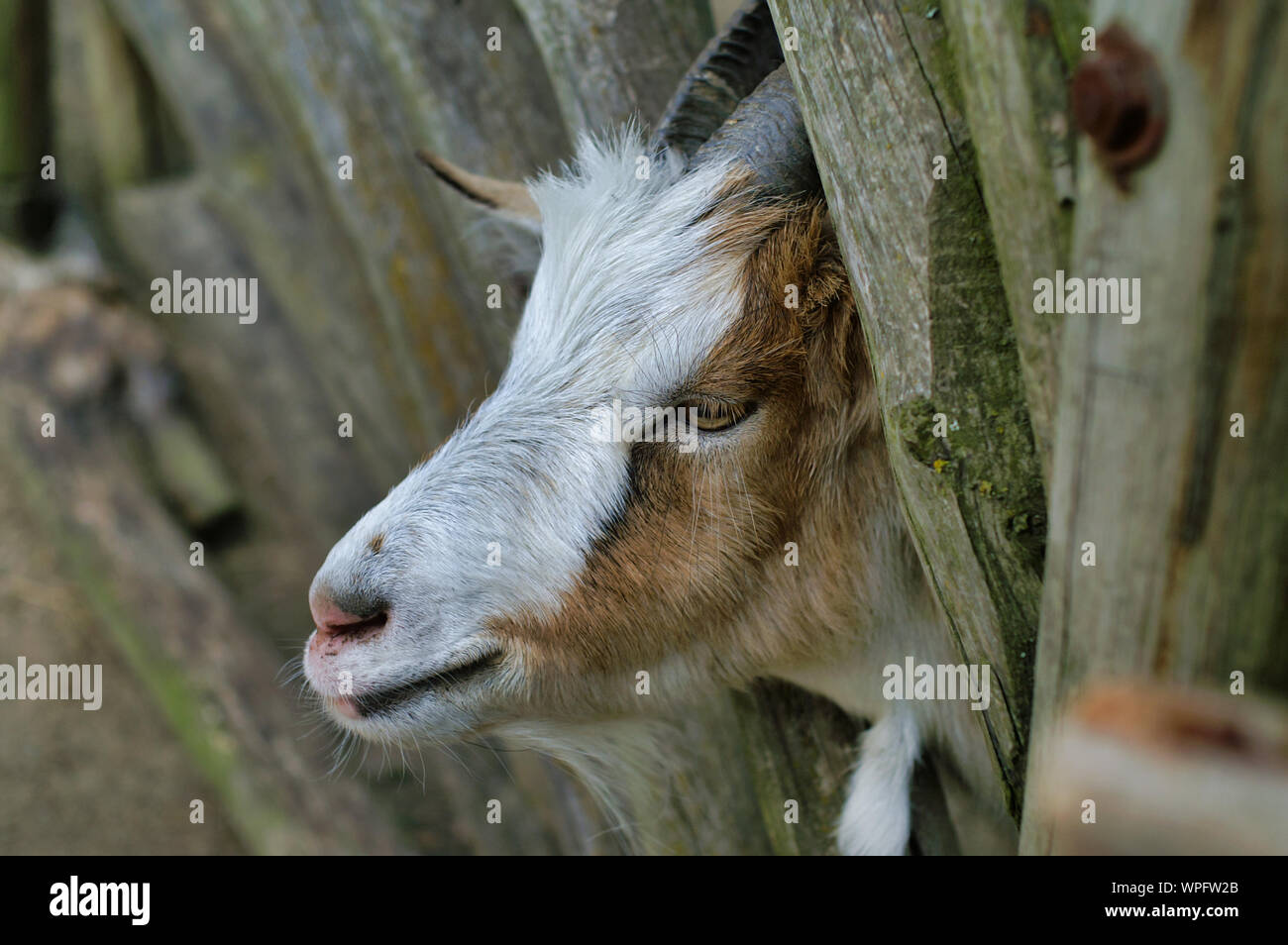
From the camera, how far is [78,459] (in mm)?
4664

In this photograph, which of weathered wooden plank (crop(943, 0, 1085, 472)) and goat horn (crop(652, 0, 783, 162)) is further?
goat horn (crop(652, 0, 783, 162))

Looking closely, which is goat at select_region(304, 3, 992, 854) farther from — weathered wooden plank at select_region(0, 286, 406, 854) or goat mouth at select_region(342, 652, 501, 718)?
weathered wooden plank at select_region(0, 286, 406, 854)

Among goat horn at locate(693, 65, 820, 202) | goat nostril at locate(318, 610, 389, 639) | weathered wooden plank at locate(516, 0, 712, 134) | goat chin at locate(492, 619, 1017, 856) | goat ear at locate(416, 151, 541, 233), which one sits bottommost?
goat chin at locate(492, 619, 1017, 856)

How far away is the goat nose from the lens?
1865 millimetres

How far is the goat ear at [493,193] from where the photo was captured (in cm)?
242

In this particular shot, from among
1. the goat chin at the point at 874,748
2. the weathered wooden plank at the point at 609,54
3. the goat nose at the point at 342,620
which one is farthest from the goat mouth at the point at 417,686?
the weathered wooden plank at the point at 609,54

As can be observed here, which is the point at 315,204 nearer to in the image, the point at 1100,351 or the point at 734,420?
the point at 734,420

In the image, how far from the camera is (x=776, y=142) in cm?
196

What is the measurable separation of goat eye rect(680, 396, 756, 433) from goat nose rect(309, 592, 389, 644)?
67cm

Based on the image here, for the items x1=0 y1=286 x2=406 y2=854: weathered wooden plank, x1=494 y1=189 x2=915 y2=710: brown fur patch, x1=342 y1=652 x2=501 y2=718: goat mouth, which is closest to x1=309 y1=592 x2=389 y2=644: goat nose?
x1=342 y1=652 x2=501 y2=718: goat mouth

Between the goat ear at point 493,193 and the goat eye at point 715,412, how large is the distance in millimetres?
767

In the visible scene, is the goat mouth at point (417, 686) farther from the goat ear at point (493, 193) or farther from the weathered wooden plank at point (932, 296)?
the goat ear at point (493, 193)

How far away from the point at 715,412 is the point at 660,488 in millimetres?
183
